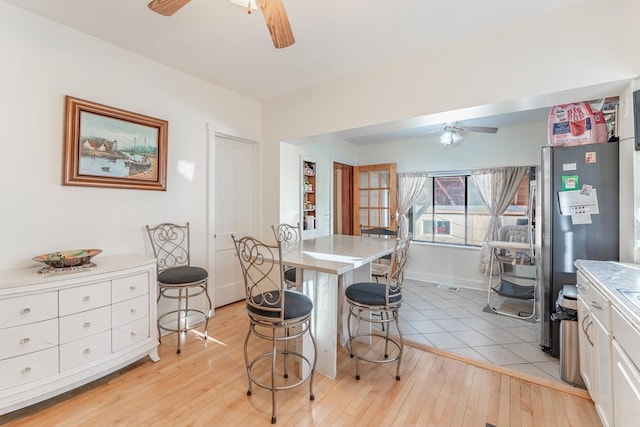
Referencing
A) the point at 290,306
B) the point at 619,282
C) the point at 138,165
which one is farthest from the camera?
the point at 138,165

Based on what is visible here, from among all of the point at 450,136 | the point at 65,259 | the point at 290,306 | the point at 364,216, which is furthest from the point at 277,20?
the point at 364,216

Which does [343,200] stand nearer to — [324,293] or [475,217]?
[475,217]

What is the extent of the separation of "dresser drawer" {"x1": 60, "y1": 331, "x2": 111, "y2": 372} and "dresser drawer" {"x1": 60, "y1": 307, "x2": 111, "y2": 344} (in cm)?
3

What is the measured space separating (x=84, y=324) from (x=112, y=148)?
1440 mm

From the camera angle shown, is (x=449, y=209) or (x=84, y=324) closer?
(x=84, y=324)

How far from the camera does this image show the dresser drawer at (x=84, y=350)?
1787mm

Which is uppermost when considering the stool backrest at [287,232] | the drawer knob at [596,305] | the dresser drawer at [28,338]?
the stool backrest at [287,232]

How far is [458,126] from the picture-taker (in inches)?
144

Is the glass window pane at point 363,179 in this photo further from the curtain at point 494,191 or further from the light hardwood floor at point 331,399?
the light hardwood floor at point 331,399

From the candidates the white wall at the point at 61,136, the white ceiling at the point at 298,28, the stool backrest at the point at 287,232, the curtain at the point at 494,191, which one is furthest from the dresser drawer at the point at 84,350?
the curtain at the point at 494,191

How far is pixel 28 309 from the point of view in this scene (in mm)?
1658

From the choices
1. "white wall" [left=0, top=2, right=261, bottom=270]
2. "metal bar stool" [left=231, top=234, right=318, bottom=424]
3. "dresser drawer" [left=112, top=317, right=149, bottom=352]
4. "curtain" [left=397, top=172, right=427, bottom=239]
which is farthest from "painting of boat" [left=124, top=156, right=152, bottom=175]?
"curtain" [left=397, top=172, right=427, bottom=239]

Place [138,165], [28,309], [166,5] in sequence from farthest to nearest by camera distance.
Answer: [138,165] → [28,309] → [166,5]

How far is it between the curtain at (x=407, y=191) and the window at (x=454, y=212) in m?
0.11
